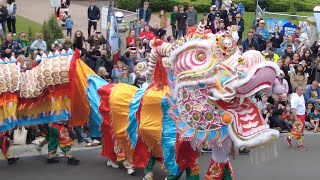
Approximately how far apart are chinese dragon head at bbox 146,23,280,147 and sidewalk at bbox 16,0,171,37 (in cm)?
1174

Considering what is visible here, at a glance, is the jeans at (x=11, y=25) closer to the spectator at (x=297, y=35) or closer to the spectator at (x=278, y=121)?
the spectator at (x=297, y=35)

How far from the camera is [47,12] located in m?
22.8

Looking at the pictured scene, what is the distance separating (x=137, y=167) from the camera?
9.85m

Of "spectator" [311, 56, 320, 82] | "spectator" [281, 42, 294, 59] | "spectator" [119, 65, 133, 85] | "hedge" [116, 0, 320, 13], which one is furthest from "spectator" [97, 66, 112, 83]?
"hedge" [116, 0, 320, 13]

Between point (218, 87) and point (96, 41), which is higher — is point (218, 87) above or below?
above

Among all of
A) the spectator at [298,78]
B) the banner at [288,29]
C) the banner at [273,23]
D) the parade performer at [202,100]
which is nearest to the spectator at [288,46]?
the banner at [288,29]

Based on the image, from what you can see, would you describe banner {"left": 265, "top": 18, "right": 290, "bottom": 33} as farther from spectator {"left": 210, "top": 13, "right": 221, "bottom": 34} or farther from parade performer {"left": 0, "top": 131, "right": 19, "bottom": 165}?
parade performer {"left": 0, "top": 131, "right": 19, "bottom": 165}

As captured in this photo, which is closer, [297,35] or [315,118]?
[315,118]

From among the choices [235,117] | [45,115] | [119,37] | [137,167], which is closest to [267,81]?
[235,117]

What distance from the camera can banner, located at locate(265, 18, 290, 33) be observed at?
18092mm

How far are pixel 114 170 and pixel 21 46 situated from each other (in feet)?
16.3

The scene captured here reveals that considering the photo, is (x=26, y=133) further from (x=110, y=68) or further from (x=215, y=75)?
(x=215, y=75)

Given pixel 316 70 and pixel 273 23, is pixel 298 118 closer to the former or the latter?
pixel 316 70

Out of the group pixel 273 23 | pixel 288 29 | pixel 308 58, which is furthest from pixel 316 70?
pixel 273 23
